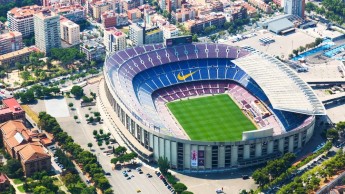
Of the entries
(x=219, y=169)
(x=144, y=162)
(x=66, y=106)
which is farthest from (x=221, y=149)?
(x=66, y=106)

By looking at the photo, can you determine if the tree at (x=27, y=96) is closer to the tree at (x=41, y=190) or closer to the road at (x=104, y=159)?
the road at (x=104, y=159)

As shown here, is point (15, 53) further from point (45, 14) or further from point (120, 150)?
point (120, 150)

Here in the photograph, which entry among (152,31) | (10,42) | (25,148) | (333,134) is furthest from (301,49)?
(25,148)

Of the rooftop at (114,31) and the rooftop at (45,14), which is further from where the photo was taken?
the rooftop at (45,14)

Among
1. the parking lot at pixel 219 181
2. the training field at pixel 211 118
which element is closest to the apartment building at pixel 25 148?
the parking lot at pixel 219 181

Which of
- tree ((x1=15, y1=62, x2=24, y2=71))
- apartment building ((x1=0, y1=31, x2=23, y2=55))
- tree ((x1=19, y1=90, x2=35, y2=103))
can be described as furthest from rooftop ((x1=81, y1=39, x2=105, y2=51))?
tree ((x1=19, y1=90, x2=35, y2=103))

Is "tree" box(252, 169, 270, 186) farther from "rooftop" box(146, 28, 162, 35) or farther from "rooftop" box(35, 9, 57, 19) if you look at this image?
"rooftop" box(35, 9, 57, 19)
